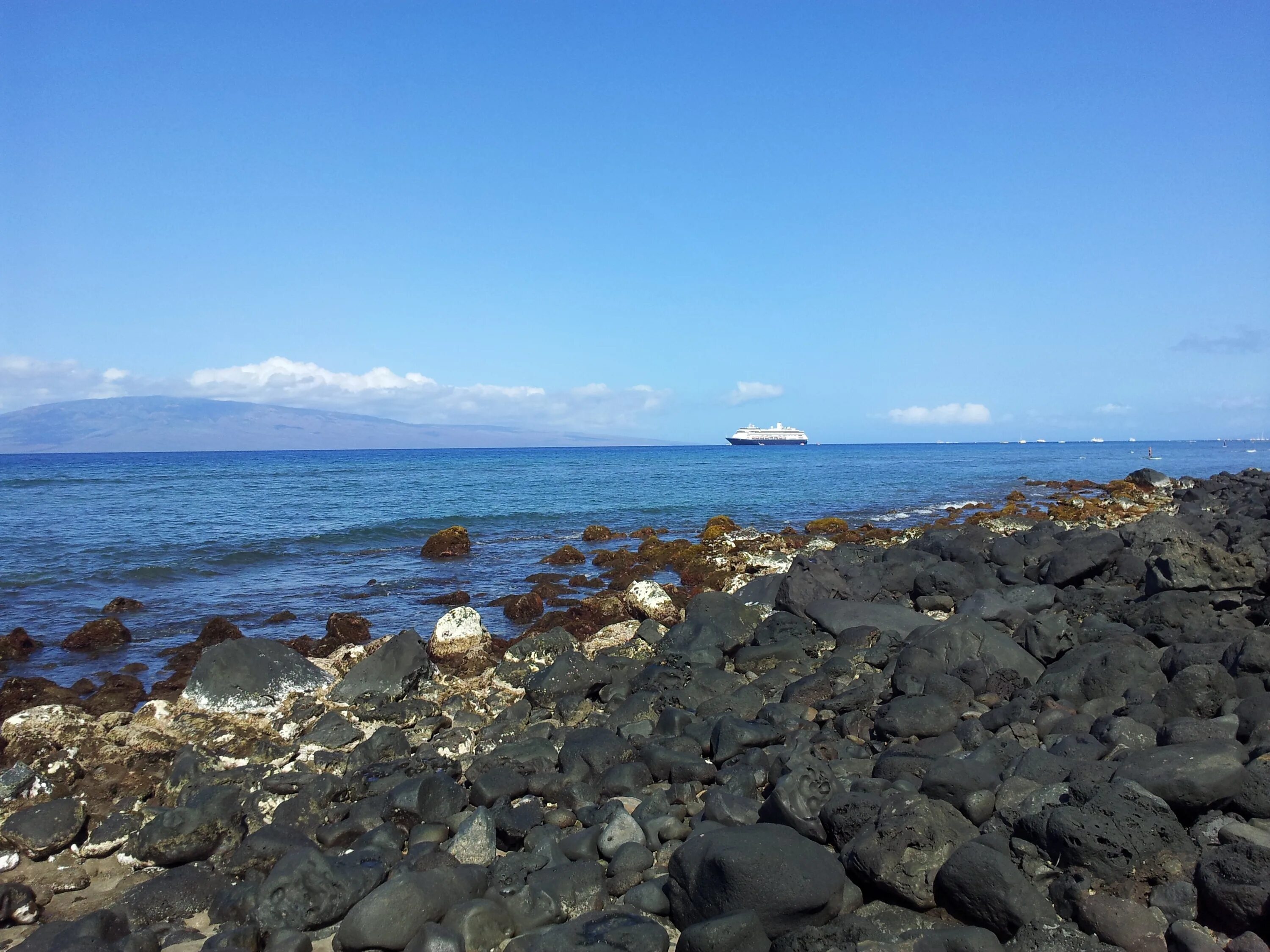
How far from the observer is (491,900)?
5023mm

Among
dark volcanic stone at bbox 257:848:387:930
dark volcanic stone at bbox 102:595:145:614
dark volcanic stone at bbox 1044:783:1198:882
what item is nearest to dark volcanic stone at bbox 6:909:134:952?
dark volcanic stone at bbox 257:848:387:930

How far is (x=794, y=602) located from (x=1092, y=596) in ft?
13.5

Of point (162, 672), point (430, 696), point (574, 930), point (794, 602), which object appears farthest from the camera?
point (794, 602)

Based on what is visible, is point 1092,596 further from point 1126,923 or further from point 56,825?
point 56,825

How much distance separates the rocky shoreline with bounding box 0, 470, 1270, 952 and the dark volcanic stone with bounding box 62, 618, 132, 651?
0.05m

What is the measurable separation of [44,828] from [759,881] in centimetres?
564

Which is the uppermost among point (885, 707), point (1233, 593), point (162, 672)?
point (1233, 593)

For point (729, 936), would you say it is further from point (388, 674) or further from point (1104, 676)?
point (388, 674)

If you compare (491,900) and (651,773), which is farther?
(651,773)

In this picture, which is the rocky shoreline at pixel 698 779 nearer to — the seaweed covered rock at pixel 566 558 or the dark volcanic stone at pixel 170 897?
the dark volcanic stone at pixel 170 897

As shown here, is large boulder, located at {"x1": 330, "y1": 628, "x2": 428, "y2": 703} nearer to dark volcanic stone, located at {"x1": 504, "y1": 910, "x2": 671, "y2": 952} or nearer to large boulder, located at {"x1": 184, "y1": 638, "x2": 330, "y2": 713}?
large boulder, located at {"x1": 184, "y1": 638, "x2": 330, "y2": 713}

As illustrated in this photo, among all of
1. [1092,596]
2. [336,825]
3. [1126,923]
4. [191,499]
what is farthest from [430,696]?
[191,499]

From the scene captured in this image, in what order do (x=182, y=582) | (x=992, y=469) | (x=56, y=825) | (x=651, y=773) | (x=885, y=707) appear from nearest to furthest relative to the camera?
(x=56, y=825), (x=651, y=773), (x=885, y=707), (x=182, y=582), (x=992, y=469)

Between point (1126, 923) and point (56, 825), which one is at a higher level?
point (1126, 923)
